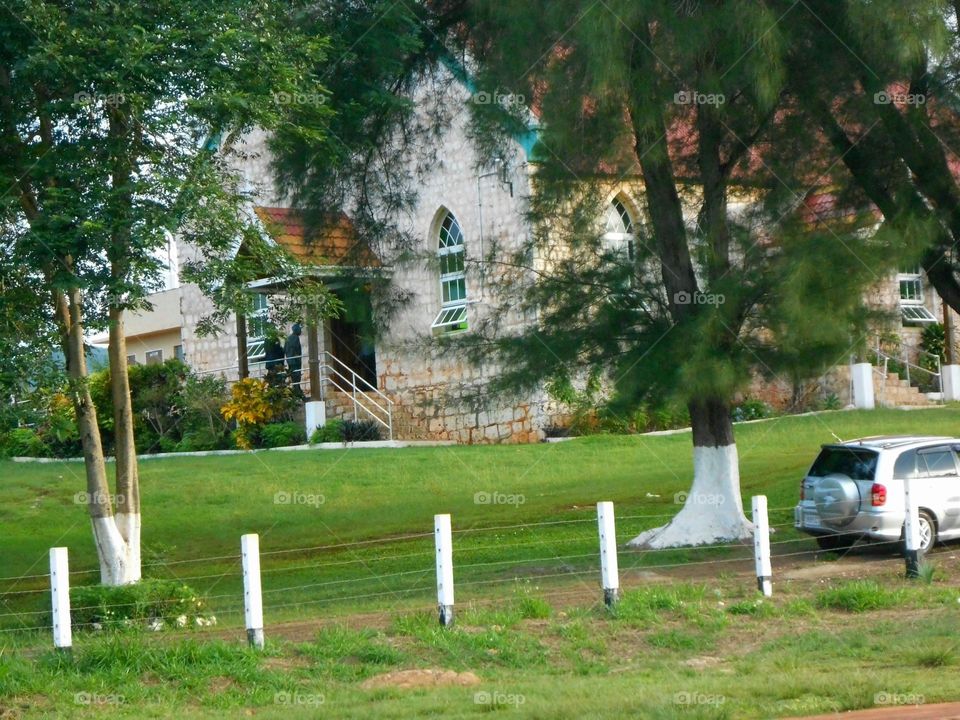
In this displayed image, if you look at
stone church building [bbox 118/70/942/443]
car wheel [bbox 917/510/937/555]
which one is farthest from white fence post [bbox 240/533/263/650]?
car wheel [bbox 917/510/937/555]

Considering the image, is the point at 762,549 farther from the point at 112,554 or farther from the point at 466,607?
the point at 112,554

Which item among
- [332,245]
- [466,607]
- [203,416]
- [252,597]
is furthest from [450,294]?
[252,597]

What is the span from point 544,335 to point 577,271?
94 cm

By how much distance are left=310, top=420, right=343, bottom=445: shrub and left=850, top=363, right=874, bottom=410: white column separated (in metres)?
11.9

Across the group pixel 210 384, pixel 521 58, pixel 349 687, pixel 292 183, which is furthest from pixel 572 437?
pixel 349 687

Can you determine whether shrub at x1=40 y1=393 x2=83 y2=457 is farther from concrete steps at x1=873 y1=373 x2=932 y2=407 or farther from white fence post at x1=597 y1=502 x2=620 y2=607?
concrete steps at x1=873 y1=373 x2=932 y2=407

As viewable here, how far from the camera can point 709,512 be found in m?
16.9

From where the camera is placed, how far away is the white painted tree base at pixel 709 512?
16.9 m

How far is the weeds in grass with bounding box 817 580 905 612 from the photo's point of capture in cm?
1250

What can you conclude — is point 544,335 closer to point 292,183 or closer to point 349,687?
point 292,183

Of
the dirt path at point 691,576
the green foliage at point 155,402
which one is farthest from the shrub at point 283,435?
the dirt path at point 691,576

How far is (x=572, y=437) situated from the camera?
1069 inches

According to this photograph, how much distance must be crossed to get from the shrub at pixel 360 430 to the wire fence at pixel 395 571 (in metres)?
9.69

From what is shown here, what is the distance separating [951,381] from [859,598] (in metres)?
20.7
